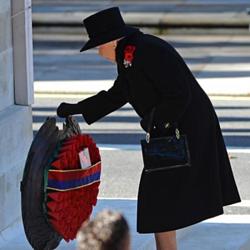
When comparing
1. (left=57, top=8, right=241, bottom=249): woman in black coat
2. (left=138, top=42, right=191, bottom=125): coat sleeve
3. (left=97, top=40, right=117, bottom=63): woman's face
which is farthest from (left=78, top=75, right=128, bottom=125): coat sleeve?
(left=138, top=42, right=191, bottom=125): coat sleeve

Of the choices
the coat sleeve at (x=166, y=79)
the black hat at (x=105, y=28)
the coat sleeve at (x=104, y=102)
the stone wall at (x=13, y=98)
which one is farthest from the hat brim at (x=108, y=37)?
the stone wall at (x=13, y=98)

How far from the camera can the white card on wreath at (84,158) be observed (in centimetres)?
577

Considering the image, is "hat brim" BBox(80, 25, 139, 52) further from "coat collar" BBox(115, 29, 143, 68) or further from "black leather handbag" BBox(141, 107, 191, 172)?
"black leather handbag" BBox(141, 107, 191, 172)

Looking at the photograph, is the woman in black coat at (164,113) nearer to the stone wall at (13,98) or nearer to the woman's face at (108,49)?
the woman's face at (108,49)

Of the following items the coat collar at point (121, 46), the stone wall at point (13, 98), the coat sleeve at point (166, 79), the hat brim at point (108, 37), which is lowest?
the stone wall at point (13, 98)

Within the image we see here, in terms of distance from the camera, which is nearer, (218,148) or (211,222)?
(218,148)

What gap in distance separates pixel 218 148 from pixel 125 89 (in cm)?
59

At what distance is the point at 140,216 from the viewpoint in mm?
6090

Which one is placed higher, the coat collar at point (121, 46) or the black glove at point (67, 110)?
the coat collar at point (121, 46)

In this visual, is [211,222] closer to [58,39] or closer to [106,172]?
[106,172]

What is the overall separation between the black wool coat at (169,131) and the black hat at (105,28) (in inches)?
2.3

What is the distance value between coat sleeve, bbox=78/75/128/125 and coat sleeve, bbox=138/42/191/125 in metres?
0.33

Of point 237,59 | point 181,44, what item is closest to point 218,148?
point 237,59

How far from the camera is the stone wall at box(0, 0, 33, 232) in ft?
22.5
